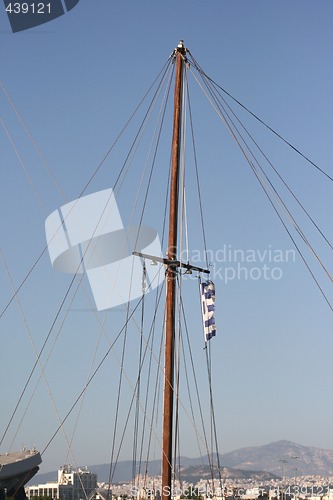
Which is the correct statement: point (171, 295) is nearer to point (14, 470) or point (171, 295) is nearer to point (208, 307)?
point (208, 307)

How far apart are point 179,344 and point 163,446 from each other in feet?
9.90

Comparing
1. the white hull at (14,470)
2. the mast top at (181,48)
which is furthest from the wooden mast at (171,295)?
the white hull at (14,470)

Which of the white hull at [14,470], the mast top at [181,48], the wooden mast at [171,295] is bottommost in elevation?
the wooden mast at [171,295]

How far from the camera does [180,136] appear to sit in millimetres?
27156

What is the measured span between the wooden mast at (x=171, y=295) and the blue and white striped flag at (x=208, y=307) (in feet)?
4.89

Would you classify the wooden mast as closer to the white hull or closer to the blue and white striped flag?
the blue and white striped flag

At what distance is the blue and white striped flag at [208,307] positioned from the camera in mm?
26734

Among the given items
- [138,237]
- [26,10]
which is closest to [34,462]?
[138,237]

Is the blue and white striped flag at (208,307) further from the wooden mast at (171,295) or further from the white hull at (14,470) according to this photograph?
the white hull at (14,470)

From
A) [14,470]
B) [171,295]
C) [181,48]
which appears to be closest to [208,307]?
[171,295]

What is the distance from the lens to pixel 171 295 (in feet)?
83.1

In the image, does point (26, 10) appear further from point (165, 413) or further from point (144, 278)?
point (165, 413)

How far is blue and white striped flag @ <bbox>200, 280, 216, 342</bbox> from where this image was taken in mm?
26734

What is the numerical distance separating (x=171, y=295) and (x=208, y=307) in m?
2.07
